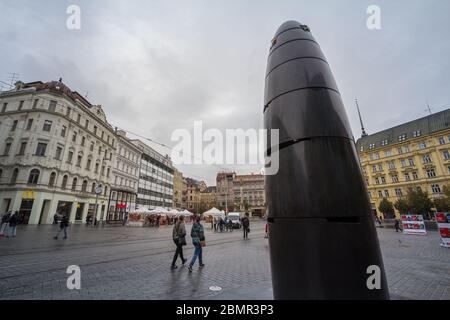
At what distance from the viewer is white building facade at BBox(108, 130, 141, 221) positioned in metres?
44.1

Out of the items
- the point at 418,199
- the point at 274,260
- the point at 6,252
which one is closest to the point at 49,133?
the point at 6,252

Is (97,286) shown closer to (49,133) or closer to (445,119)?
(49,133)

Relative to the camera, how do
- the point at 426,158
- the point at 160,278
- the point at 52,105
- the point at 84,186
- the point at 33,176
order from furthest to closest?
the point at 426,158, the point at 84,186, the point at 52,105, the point at 33,176, the point at 160,278

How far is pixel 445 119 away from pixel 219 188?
73759 millimetres

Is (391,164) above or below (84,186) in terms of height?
above

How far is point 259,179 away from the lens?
3506 inches

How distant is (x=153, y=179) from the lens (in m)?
62.4

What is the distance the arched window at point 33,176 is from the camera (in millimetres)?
27650

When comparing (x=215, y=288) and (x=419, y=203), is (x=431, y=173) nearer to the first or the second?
(x=419, y=203)

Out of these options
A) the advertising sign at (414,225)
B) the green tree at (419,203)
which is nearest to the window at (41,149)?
the advertising sign at (414,225)

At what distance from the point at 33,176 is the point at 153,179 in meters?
34.9

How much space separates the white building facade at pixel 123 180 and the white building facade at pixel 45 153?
280 inches

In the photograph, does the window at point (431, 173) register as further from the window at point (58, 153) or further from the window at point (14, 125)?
the window at point (14, 125)

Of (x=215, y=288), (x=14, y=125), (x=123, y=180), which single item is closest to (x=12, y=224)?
(x=215, y=288)
